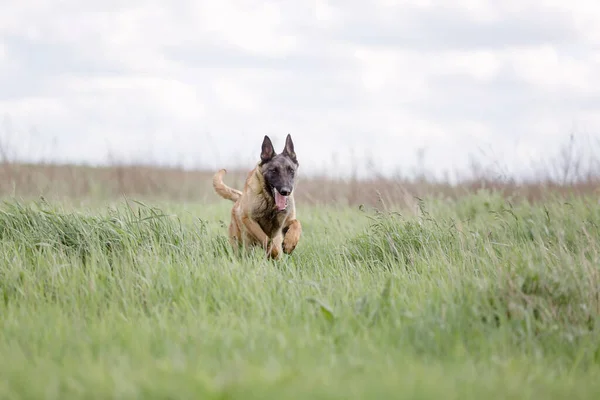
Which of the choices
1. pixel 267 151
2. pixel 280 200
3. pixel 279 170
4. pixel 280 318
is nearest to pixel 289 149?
pixel 267 151

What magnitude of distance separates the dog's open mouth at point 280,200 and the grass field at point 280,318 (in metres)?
0.72

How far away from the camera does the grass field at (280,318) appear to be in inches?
124

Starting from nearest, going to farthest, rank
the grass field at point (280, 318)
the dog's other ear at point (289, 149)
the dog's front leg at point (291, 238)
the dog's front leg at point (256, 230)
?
the grass field at point (280, 318) → the dog's front leg at point (256, 230) → the dog's front leg at point (291, 238) → the dog's other ear at point (289, 149)

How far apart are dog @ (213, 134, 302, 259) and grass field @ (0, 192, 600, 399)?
1.91 ft

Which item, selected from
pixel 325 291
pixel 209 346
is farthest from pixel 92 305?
pixel 325 291

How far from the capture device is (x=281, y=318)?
4.38 metres

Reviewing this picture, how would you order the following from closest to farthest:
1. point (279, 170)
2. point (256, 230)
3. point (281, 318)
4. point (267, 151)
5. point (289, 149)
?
point (281, 318) → point (256, 230) → point (279, 170) → point (267, 151) → point (289, 149)

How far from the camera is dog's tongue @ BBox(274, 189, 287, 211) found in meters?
7.24

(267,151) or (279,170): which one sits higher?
(267,151)

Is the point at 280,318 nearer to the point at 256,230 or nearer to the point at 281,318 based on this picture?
the point at 281,318

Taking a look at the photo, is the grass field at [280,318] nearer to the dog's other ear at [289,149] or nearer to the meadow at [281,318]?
the meadow at [281,318]

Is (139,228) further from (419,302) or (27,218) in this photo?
(419,302)

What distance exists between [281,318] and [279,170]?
324 centimetres

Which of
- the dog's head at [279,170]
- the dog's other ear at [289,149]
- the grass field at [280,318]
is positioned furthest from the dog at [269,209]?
the grass field at [280,318]
